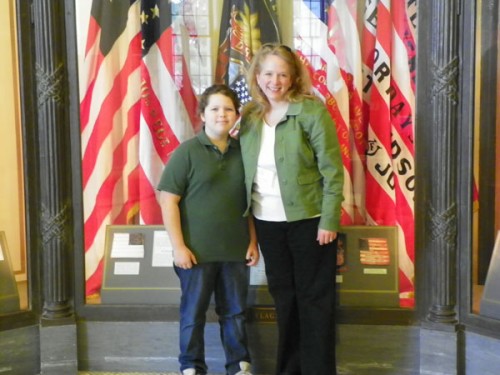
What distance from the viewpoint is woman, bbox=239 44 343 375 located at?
251 cm

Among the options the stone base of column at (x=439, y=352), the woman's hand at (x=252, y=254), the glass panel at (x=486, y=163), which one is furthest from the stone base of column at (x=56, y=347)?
the glass panel at (x=486, y=163)

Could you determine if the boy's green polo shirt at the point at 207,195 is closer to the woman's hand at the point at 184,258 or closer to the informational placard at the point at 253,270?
the woman's hand at the point at 184,258

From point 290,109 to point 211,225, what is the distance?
1.97 ft

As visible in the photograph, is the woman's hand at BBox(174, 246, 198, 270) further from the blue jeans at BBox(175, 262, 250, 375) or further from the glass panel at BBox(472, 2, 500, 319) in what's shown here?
the glass panel at BBox(472, 2, 500, 319)

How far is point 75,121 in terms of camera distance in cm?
298

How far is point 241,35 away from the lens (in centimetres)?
324

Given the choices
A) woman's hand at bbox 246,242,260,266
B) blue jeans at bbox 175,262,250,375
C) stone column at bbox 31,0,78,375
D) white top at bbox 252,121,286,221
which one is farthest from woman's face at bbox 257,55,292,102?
stone column at bbox 31,0,78,375

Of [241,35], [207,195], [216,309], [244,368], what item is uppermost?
[241,35]

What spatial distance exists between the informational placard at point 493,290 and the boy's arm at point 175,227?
4.47 ft

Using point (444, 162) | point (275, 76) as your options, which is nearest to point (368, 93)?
point (444, 162)

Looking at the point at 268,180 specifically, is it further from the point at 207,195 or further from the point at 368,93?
the point at 368,93

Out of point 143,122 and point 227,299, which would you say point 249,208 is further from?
point 143,122

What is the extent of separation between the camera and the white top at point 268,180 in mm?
2572

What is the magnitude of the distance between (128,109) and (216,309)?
1197mm
